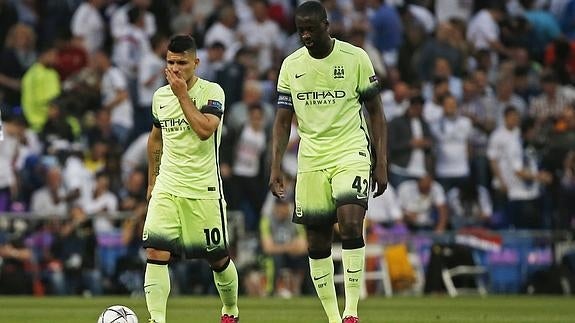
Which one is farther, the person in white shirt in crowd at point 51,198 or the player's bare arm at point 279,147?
the person in white shirt in crowd at point 51,198

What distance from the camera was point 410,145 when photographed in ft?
86.1

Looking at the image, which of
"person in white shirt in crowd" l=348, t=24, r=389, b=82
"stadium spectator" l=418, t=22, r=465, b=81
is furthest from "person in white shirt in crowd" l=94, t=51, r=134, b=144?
"stadium spectator" l=418, t=22, r=465, b=81

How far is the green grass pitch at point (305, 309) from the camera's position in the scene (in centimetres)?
1723

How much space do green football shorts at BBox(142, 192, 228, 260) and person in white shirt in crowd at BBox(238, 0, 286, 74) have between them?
14714 mm

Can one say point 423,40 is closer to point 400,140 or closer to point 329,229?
point 400,140

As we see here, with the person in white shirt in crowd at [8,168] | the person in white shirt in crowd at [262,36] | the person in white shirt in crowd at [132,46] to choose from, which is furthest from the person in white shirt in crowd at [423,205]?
the person in white shirt in crowd at [8,168]

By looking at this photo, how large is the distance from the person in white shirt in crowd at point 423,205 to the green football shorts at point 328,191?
39.5ft

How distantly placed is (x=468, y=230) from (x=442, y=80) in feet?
10.9

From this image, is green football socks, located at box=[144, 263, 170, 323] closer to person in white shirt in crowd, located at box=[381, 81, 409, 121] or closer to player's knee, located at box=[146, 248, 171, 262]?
player's knee, located at box=[146, 248, 171, 262]

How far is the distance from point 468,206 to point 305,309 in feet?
24.7

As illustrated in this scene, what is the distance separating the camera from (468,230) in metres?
25.6

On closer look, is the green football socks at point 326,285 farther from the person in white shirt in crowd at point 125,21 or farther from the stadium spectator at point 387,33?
the stadium spectator at point 387,33

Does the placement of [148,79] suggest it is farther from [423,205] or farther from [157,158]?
[157,158]

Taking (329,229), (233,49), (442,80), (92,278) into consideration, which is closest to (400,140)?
(442,80)
